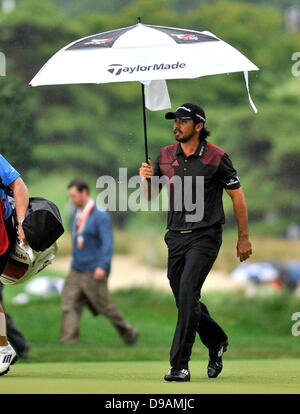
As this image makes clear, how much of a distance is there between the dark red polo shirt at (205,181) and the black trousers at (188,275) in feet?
0.28

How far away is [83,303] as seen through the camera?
14.8 meters

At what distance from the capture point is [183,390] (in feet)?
23.3

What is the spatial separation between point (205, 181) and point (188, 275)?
73 cm

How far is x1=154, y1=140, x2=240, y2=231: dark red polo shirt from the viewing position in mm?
8320

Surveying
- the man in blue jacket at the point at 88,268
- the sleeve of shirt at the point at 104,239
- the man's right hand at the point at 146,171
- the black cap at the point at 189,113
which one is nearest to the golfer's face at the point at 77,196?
the man in blue jacket at the point at 88,268

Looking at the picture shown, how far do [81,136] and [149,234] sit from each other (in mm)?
5617

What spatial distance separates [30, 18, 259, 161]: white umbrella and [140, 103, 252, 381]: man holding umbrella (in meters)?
0.36
